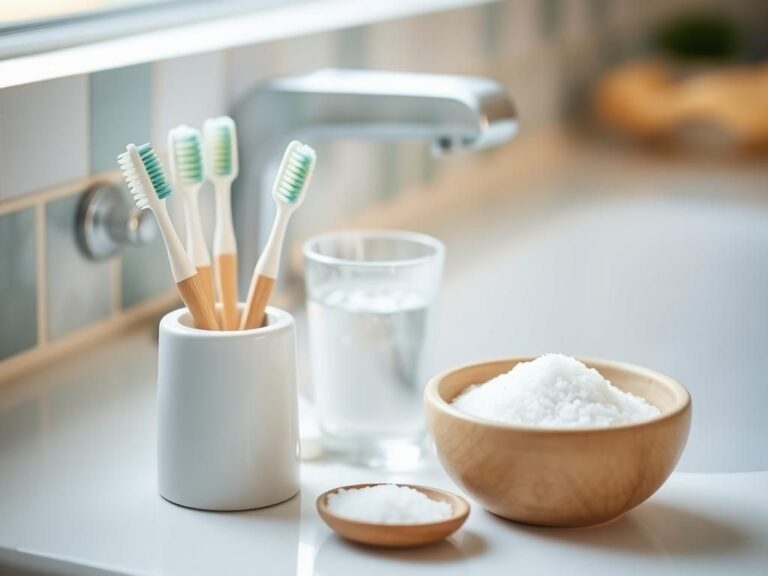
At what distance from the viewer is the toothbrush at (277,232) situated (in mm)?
672

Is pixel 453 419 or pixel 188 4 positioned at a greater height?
pixel 188 4

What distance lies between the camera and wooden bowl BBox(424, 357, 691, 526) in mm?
597

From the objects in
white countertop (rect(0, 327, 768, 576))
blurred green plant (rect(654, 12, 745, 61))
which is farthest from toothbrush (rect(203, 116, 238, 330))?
blurred green plant (rect(654, 12, 745, 61))

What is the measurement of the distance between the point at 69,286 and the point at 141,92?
0.16 metres

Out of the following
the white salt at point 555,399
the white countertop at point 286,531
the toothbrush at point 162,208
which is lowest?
the white countertop at point 286,531

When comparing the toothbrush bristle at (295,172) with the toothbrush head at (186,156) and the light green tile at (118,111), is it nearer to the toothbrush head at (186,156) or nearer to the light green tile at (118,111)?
the toothbrush head at (186,156)

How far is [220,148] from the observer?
2.38 ft

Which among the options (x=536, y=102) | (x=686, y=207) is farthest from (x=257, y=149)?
(x=536, y=102)

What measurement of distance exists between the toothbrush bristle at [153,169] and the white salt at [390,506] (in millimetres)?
186

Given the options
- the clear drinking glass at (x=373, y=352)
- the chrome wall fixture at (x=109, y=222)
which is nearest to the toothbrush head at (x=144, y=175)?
the clear drinking glass at (x=373, y=352)

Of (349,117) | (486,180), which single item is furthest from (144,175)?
(486,180)

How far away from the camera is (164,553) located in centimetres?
61

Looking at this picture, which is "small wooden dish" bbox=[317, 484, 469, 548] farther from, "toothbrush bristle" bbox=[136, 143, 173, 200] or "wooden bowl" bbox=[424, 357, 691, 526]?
"toothbrush bristle" bbox=[136, 143, 173, 200]

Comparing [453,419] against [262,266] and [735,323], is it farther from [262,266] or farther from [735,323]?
[735,323]
